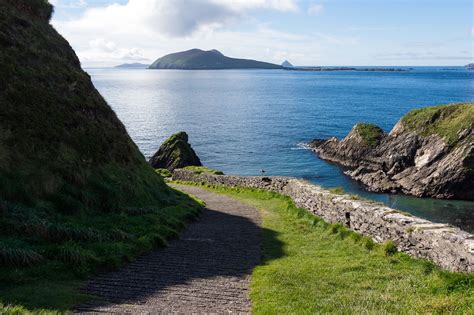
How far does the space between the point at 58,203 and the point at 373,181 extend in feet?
143

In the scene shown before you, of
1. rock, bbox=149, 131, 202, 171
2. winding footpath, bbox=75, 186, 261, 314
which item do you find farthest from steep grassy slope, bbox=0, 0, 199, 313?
rock, bbox=149, 131, 202, 171

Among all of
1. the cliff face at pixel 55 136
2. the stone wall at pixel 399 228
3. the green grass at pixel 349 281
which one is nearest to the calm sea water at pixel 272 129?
the stone wall at pixel 399 228

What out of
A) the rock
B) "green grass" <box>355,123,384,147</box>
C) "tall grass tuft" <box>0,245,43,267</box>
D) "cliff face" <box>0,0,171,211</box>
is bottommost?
the rock

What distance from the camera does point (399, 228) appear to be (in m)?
13.7

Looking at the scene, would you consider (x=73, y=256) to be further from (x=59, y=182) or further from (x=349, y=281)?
(x=349, y=281)

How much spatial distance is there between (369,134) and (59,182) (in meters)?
58.3

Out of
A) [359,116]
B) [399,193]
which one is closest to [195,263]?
[399,193]

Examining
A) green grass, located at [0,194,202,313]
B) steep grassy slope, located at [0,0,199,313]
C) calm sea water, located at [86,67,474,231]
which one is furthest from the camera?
calm sea water, located at [86,67,474,231]

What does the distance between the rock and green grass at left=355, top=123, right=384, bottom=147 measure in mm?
28075

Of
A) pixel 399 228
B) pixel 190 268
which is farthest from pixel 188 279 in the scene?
pixel 399 228

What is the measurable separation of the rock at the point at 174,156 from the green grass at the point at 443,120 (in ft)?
114

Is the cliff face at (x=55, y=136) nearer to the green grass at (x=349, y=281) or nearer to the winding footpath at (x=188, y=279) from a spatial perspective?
the winding footpath at (x=188, y=279)

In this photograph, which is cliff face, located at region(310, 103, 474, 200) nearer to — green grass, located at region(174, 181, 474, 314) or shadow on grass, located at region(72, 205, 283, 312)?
shadow on grass, located at region(72, 205, 283, 312)

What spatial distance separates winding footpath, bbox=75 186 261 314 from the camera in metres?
10.4
